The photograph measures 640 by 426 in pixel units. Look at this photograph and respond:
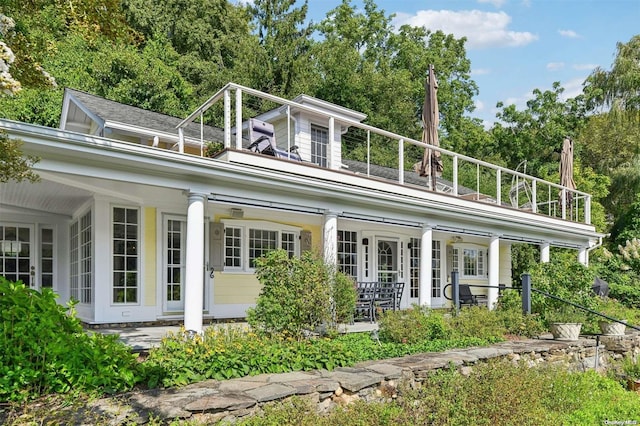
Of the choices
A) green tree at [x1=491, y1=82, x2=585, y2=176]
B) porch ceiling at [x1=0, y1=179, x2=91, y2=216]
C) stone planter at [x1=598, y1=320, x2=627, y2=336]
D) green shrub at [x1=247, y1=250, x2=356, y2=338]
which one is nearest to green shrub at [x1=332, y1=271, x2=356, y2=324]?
green shrub at [x1=247, y1=250, x2=356, y2=338]

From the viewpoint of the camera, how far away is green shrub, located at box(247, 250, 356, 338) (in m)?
6.66

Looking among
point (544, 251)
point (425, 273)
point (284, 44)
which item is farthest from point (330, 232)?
point (284, 44)

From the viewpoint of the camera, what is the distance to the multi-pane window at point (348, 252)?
42.2 ft

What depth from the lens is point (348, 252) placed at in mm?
13039

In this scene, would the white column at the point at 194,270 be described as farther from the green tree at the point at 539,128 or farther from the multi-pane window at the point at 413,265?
the green tree at the point at 539,128

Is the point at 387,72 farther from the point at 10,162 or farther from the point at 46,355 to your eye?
the point at 46,355

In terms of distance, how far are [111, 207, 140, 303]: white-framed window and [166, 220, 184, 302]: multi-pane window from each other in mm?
688

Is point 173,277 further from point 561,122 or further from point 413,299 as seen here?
point 561,122

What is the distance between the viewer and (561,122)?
32781mm

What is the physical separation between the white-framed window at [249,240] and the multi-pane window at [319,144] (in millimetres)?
2596

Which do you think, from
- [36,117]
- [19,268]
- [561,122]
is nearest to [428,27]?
[561,122]

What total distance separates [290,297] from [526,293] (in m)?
5.59

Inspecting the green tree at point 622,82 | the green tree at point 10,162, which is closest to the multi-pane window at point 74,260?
the green tree at point 10,162

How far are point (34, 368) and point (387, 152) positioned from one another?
25.5 metres
